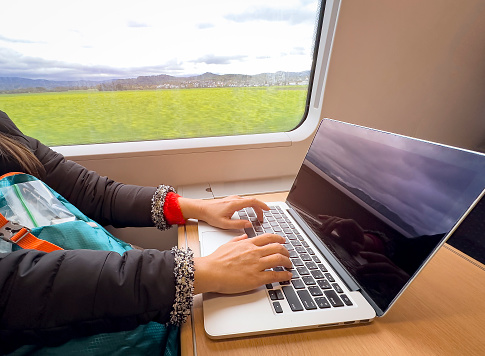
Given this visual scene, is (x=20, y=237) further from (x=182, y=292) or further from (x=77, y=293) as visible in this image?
(x=182, y=292)

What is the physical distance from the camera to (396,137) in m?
0.54

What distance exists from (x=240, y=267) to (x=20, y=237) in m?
0.44

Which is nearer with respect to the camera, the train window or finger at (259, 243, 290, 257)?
finger at (259, 243, 290, 257)

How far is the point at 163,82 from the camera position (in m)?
1.14

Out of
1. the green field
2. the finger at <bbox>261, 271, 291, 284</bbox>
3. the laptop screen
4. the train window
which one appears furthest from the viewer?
the green field

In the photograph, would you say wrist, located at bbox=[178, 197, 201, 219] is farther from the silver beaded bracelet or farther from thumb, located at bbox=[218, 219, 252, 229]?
the silver beaded bracelet

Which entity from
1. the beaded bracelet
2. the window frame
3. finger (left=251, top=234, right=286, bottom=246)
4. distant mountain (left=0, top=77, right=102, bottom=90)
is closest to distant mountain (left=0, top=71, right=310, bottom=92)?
distant mountain (left=0, top=77, right=102, bottom=90)

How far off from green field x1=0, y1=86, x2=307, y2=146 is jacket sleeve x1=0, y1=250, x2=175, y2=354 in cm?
83

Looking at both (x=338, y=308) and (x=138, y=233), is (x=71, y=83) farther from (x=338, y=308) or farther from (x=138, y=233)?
(x=338, y=308)

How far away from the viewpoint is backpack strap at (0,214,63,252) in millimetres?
504

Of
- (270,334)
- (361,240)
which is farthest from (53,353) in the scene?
(361,240)

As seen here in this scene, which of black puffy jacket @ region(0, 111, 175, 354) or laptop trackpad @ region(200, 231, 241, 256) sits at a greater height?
black puffy jacket @ region(0, 111, 175, 354)

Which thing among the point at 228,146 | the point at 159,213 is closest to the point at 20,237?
the point at 159,213

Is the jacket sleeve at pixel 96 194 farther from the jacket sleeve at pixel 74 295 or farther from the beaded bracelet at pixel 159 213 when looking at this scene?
the jacket sleeve at pixel 74 295
